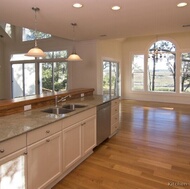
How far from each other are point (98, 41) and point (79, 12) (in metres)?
3.11

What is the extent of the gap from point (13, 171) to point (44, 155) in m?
0.40

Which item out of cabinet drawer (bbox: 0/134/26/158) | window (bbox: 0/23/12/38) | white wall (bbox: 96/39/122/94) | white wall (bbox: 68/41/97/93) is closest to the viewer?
cabinet drawer (bbox: 0/134/26/158)

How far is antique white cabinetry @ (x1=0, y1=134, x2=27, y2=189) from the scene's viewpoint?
5.20ft

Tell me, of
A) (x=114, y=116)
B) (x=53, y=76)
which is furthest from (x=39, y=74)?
(x=114, y=116)

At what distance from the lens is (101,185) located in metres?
2.27

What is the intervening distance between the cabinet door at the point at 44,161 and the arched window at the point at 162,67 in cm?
715

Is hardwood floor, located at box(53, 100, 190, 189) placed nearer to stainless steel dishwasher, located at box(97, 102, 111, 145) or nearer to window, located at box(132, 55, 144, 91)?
stainless steel dishwasher, located at box(97, 102, 111, 145)

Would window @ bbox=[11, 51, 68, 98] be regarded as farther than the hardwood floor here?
Yes

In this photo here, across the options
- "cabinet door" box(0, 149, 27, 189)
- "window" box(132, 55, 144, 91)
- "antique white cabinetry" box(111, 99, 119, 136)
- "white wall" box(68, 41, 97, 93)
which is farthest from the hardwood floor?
"window" box(132, 55, 144, 91)

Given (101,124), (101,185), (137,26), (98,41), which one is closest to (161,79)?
(98,41)

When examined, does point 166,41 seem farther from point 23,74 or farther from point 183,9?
point 23,74

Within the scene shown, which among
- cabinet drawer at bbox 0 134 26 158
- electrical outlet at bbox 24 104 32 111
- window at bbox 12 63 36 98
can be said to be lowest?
cabinet drawer at bbox 0 134 26 158

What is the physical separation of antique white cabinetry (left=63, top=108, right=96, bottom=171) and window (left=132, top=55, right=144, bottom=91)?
20.9 ft

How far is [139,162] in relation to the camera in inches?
112
